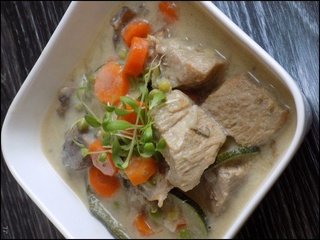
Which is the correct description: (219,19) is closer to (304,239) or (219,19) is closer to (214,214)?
(214,214)

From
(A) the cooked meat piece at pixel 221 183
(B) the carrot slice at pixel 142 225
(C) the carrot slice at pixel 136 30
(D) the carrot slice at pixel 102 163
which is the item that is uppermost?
(C) the carrot slice at pixel 136 30

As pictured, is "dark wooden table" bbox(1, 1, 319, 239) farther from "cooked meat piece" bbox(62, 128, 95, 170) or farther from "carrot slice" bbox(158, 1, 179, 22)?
"cooked meat piece" bbox(62, 128, 95, 170)

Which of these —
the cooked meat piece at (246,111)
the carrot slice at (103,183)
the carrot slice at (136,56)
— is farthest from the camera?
the carrot slice at (103,183)

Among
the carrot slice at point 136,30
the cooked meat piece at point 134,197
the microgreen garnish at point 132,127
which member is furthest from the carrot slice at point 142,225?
the carrot slice at point 136,30

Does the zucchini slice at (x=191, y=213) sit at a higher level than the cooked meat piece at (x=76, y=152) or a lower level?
lower

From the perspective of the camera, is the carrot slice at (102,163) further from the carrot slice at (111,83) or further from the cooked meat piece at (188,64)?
the cooked meat piece at (188,64)

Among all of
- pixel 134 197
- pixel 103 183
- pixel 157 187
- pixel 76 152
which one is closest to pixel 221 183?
pixel 157 187

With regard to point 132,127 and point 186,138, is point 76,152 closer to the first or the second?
point 132,127
